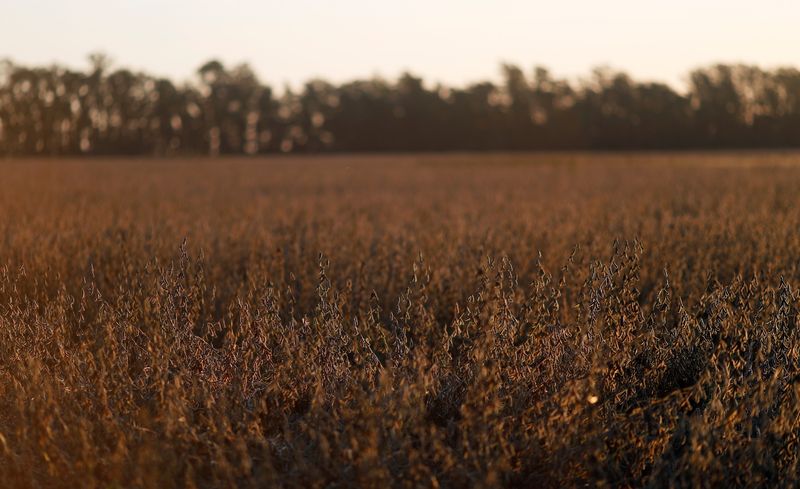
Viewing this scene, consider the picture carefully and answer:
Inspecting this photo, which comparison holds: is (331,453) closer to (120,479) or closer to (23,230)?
(120,479)

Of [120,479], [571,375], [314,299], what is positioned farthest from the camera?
[314,299]

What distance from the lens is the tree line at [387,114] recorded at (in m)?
66.8

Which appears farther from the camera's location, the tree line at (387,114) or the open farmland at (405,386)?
the tree line at (387,114)

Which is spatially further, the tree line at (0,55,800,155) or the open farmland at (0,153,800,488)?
the tree line at (0,55,800,155)

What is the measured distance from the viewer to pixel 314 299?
18.3 ft

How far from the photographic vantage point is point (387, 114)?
70.1 metres

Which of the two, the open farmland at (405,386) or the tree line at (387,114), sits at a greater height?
the tree line at (387,114)

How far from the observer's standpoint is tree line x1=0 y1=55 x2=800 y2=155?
66812 mm

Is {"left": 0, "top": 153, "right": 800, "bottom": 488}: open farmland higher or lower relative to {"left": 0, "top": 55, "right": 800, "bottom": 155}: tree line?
lower

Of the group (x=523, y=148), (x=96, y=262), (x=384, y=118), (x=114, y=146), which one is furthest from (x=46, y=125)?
(x=96, y=262)

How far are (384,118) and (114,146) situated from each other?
22.3 m

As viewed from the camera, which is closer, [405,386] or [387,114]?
[405,386]

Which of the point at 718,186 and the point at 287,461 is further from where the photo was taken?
the point at 718,186

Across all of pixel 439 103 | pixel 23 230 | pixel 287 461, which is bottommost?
pixel 287 461
